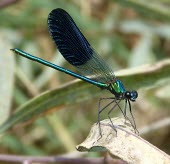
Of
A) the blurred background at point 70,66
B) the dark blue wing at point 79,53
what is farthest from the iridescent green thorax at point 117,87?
the blurred background at point 70,66

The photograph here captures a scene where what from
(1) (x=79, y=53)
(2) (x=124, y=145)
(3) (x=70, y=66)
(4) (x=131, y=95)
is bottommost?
(2) (x=124, y=145)

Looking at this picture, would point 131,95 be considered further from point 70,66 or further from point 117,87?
point 70,66

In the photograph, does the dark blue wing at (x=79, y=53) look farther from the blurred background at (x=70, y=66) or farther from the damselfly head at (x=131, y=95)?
the blurred background at (x=70, y=66)

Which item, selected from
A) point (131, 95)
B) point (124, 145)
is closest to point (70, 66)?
point (131, 95)

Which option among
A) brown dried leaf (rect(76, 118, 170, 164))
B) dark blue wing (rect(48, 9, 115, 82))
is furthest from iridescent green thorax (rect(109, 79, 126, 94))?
brown dried leaf (rect(76, 118, 170, 164))

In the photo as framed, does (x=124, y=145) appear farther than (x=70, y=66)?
No
